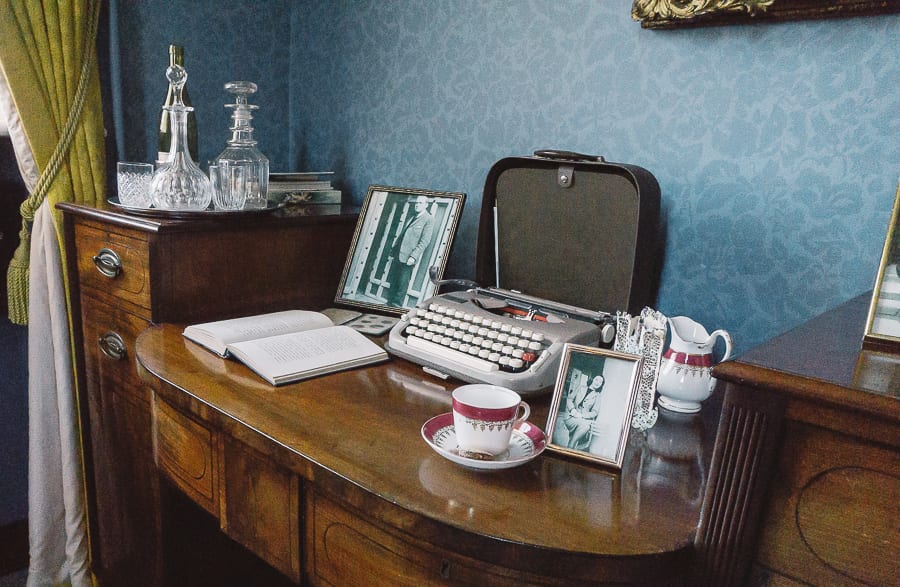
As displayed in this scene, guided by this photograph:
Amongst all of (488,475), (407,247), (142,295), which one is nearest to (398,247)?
(407,247)

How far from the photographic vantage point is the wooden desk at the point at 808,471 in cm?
62

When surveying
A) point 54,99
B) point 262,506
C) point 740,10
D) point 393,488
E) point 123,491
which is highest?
point 740,10

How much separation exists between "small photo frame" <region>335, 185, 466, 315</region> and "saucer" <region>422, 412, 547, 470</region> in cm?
60

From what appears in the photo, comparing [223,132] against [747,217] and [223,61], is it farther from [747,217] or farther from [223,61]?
[747,217]

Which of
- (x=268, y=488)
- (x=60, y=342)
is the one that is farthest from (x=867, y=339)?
(x=60, y=342)

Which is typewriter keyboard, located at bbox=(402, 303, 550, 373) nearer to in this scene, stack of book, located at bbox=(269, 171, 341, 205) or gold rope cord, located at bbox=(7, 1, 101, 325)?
stack of book, located at bbox=(269, 171, 341, 205)

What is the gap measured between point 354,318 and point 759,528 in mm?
1038

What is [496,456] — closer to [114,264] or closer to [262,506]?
[262,506]

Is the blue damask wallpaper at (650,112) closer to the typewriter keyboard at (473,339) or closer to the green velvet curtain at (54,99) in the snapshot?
the green velvet curtain at (54,99)

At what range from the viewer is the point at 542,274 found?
1.42 metres

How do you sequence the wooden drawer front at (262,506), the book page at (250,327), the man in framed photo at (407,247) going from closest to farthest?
the wooden drawer front at (262,506) → the book page at (250,327) → the man in framed photo at (407,247)

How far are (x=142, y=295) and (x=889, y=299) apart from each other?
4.76 feet

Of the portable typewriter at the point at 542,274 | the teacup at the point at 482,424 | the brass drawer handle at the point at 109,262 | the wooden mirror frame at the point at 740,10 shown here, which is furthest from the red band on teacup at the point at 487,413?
A: the brass drawer handle at the point at 109,262

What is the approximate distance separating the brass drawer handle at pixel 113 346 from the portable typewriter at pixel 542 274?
0.81 metres
